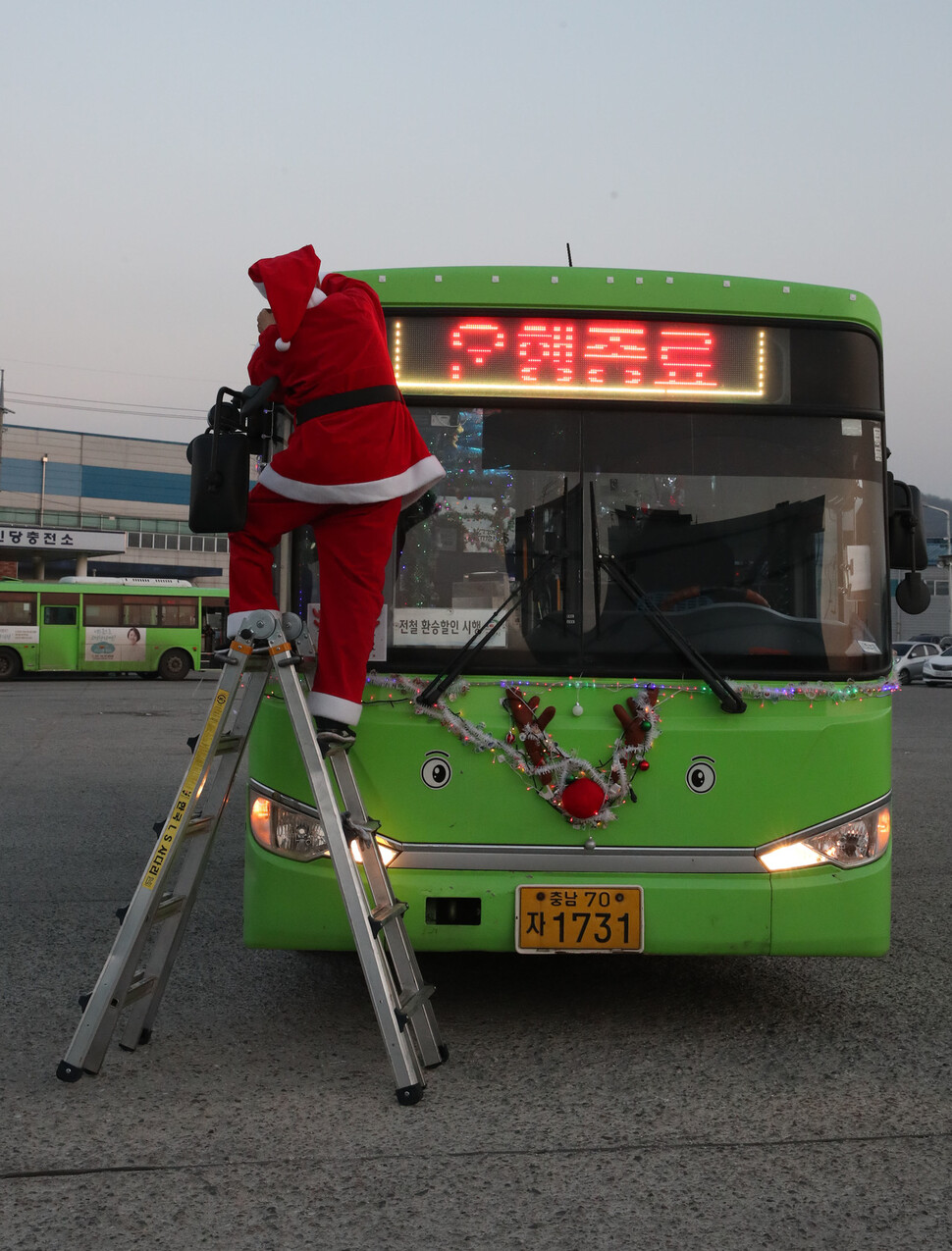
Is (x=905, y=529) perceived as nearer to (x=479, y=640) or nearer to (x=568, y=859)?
(x=479, y=640)

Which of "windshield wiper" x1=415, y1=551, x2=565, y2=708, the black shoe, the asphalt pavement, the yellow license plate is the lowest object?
the asphalt pavement

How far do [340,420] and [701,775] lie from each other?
167cm

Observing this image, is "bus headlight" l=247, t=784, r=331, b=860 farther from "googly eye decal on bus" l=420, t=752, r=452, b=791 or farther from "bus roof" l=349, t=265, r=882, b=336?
"bus roof" l=349, t=265, r=882, b=336

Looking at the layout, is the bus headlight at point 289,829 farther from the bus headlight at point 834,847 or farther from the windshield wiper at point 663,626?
the bus headlight at point 834,847

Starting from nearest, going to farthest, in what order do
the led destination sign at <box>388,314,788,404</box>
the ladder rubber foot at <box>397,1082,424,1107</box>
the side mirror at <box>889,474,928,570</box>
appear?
the ladder rubber foot at <box>397,1082,424,1107</box> < the led destination sign at <box>388,314,788,404</box> < the side mirror at <box>889,474,928,570</box>

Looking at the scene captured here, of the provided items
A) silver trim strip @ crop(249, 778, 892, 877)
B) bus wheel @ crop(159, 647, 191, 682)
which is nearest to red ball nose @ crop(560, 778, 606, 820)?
silver trim strip @ crop(249, 778, 892, 877)

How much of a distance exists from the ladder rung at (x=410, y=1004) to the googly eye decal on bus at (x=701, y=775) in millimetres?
1087

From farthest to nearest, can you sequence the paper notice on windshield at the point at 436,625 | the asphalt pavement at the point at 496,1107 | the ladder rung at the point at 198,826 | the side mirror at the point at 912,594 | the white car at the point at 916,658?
1. the white car at the point at 916,658
2. the side mirror at the point at 912,594
3. the paper notice on windshield at the point at 436,625
4. the ladder rung at the point at 198,826
5. the asphalt pavement at the point at 496,1107

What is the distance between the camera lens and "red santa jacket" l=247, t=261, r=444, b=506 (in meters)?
3.91

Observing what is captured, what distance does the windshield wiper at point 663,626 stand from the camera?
4176mm

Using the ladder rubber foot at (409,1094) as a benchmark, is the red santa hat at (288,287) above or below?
above

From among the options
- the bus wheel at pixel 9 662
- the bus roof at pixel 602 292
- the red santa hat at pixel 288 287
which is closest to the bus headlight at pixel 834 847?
the bus roof at pixel 602 292

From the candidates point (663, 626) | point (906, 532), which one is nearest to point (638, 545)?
point (663, 626)

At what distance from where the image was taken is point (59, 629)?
3375 centimetres
